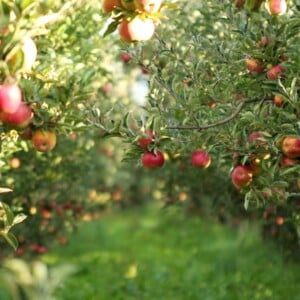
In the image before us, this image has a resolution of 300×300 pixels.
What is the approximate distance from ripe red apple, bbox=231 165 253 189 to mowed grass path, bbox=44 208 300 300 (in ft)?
9.83

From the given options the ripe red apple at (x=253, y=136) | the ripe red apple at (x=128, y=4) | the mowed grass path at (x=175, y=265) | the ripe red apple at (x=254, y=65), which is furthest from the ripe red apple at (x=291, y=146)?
the mowed grass path at (x=175, y=265)

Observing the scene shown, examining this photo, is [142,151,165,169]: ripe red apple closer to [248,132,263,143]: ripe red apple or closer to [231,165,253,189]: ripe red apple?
[231,165,253,189]: ripe red apple

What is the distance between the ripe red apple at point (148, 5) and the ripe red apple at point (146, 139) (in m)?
0.85

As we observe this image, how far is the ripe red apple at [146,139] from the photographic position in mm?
3933

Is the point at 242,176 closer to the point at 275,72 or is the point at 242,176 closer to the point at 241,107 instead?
the point at 241,107

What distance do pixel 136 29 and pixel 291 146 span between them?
3.55ft

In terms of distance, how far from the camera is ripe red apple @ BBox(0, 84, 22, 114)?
2.87 meters

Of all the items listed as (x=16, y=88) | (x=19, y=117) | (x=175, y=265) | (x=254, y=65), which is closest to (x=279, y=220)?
(x=254, y=65)

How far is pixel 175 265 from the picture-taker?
11.3 m

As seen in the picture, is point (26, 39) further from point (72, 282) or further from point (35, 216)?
point (72, 282)

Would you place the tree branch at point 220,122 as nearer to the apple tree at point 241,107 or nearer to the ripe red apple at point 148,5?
the apple tree at point 241,107

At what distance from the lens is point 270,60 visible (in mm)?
4125

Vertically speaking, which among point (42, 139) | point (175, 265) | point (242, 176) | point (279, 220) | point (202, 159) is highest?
point (42, 139)

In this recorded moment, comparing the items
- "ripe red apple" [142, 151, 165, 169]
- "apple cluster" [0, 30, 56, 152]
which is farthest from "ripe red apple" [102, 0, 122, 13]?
"ripe red apple" [142, 151, 165, 169]
